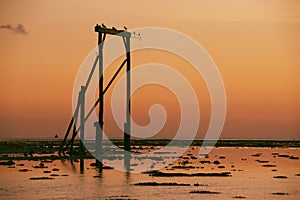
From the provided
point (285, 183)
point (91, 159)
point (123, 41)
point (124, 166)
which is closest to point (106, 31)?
point (123, 41)

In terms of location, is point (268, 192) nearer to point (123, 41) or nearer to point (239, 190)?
point (239, 190)

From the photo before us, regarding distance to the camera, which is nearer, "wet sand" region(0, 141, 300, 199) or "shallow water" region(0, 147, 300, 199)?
"shallow water" region(0, 147, 300, 199)

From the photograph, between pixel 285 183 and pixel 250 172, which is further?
pixel 250 172

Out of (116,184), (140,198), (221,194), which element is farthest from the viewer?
(116,184)

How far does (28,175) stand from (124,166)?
1195cm

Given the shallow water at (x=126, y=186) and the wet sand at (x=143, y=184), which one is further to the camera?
the wet sand at (x=143, y=184)

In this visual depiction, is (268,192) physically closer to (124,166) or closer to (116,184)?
(116,184)

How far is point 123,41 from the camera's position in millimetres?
57781

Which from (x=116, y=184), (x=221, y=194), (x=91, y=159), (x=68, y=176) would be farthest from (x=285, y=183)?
(x=91, y=159)

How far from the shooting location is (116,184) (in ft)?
136

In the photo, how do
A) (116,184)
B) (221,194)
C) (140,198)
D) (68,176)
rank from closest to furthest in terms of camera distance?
(140,198) < (221,194) < (116,184) < (68,176)

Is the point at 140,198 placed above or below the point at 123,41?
below

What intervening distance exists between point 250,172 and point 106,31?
59.1 ft

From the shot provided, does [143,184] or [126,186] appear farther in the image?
[143,184]
